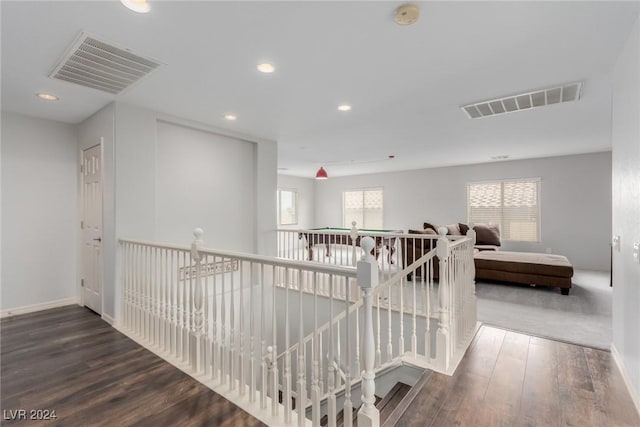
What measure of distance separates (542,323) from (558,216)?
4613 mm

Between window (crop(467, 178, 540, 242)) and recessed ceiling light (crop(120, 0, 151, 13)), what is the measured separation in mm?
7896

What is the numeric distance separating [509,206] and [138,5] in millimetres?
8096

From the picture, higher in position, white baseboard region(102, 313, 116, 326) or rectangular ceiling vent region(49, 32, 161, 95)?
rectangular ceiling vent region(49, 32, 161, 95)

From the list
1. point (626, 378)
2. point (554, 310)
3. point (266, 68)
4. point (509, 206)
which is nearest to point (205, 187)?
point (266, 68)

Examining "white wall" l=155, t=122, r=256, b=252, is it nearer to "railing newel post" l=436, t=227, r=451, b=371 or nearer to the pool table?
the pool table

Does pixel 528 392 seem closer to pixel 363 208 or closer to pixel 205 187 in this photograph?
pixel 205 187

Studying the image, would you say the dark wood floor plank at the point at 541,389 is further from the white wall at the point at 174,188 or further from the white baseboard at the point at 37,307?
the white baseboard at the point at 37,307

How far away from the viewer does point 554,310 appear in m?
3.84

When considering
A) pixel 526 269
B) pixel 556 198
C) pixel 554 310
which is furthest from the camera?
pixel 556 198

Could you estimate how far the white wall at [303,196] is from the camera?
10.0 meters

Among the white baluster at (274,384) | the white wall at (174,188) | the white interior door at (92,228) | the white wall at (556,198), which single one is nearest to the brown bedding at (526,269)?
the white wall at (556,198)

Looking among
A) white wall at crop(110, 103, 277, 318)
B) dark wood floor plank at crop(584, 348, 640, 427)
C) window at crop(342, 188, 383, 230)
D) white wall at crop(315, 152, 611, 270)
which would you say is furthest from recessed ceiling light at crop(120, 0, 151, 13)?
window at crop(342, 188, 383, 230)

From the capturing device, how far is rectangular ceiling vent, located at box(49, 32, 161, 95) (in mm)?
2223

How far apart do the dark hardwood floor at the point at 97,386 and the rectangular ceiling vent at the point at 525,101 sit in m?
3.76
